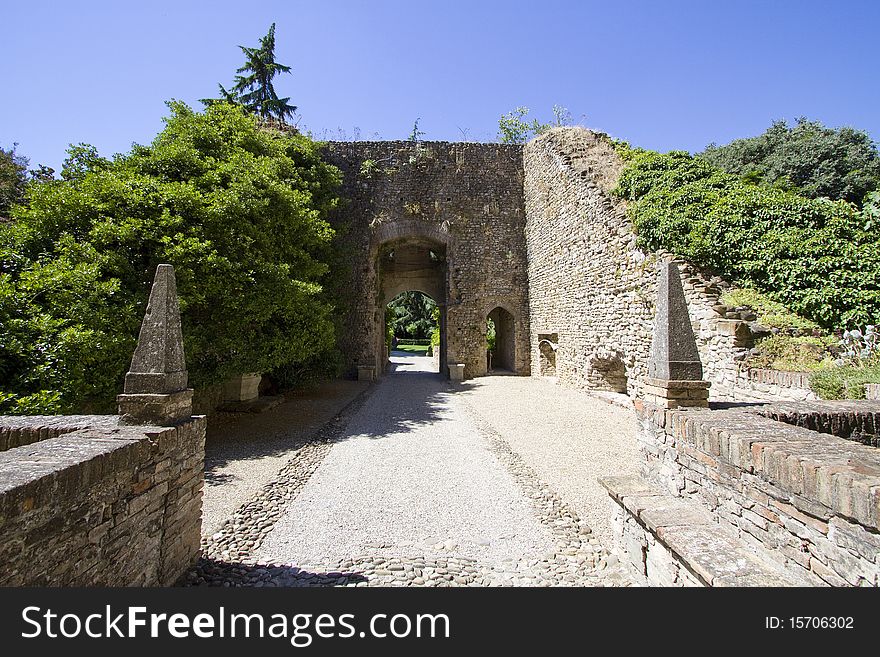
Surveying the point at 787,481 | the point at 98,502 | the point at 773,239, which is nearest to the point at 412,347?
the point at 773,239

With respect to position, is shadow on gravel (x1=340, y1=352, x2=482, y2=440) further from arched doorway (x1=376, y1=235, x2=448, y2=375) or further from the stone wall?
arched doorway (x1=376, y1=235, x2=448, y2=375)

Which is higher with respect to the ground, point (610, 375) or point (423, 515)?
point (610, 375)

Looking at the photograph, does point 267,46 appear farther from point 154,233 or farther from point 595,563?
point 595,563

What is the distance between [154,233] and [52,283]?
1.49m

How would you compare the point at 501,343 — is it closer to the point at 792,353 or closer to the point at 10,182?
the point at 792,353

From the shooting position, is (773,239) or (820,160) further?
(820,160)

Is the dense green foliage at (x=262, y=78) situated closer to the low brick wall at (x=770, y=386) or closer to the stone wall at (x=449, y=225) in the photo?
the stone wall at (x=449, y=225)

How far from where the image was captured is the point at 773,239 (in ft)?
24.3

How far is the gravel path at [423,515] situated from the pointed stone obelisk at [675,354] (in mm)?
1655

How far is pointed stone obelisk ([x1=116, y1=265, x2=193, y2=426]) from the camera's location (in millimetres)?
3115

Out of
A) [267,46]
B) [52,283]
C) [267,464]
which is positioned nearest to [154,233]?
[52,283]

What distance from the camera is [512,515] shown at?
4.56m

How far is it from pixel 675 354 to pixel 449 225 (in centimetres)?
1369

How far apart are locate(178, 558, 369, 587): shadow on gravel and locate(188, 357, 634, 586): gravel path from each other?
14mm
